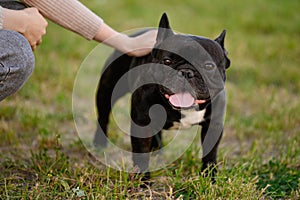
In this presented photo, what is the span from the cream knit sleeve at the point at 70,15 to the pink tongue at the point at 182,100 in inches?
27.7

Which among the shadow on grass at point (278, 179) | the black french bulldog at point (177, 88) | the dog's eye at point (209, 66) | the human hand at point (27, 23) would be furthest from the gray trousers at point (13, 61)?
the shadow on grass at point (278, 179)

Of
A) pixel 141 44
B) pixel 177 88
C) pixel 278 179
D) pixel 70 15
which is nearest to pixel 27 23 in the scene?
pixel 70 15

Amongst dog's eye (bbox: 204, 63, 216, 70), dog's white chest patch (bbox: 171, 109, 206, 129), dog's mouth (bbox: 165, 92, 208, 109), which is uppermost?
dog's eye (bbox: 204, 63, 216, 70)

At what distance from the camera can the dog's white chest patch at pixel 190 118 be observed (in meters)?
2.54

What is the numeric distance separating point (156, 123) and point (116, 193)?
0.49m

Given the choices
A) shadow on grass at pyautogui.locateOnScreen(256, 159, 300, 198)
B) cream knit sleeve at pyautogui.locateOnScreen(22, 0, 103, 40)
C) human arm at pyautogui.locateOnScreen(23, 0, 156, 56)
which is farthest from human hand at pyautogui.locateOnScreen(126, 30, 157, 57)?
shadow on grass at pyautogui.locateOnScreen(256, 159, 300, 198)

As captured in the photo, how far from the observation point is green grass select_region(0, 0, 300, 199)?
244cm

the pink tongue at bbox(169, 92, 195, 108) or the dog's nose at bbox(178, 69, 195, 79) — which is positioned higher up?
the dog's nose at bbox(178, 69, 195, 79)

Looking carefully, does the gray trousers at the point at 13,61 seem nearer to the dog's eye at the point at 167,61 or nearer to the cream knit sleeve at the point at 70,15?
the cream knit sleeve at the point at 70,15

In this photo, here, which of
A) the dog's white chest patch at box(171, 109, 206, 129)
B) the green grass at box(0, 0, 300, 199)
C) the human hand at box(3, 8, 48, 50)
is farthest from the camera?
the dog's white chest patch at box(171, 109, 206, 129)

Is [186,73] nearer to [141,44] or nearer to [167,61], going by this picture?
[167,61]

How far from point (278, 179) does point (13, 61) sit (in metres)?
1.69

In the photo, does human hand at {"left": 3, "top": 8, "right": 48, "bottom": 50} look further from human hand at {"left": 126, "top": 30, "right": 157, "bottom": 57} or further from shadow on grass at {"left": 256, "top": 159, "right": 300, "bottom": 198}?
shadow on grass at {"left": 256, "top": 159, "right": 300, "bottom": 198}

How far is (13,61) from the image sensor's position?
81.6 inches
